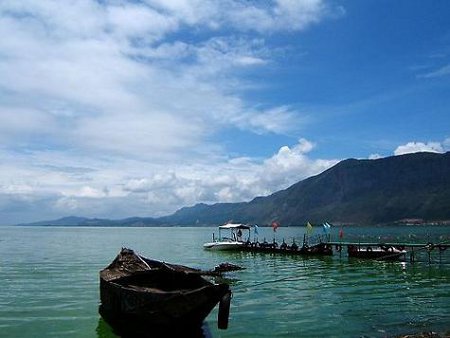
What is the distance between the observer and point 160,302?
783 inches

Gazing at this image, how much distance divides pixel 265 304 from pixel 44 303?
46.9ft

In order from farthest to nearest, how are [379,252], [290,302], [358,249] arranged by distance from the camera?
[358,249]
[379,252]
[290,302]

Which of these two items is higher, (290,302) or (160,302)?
(160,302)

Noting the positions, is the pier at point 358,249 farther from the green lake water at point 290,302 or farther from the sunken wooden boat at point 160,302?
the sunken wooden boat at point 160,302

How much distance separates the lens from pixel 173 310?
1972cm

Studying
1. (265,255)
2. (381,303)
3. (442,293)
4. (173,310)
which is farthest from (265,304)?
(265,255)

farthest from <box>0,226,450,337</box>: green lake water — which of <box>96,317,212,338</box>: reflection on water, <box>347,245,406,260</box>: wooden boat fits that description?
<box>347,245,406,260</box>: wooden boat

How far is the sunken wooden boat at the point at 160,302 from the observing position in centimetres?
1964

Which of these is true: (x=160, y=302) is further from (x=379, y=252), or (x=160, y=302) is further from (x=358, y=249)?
(x=358, y=249)

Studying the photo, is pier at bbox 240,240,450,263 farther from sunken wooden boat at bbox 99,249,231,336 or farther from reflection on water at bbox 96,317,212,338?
reflection on water at bbox 96,317,212,338

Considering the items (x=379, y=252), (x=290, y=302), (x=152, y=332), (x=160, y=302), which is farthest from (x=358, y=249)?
(x=160, y=302)

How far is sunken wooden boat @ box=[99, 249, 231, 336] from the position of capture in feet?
64.4

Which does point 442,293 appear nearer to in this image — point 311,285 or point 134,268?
point 311,285

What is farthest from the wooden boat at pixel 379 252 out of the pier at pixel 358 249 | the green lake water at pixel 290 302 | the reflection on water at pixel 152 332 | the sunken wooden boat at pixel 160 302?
the reflection on water at pixel 152 332
